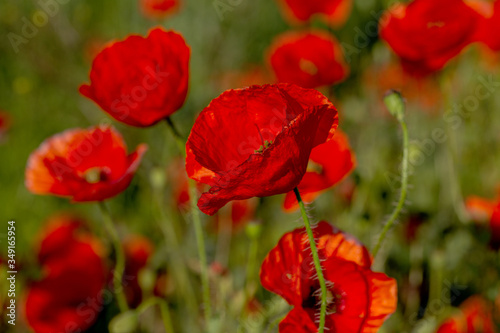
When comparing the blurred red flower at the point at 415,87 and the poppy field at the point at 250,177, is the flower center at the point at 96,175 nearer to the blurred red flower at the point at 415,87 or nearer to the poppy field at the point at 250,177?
the poppy field at the point at 250,177

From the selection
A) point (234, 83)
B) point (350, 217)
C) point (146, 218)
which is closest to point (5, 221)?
point (146, 218)

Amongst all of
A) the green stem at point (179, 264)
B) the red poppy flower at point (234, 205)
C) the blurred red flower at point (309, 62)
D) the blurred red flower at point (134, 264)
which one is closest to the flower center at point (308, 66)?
the blurred red flower at point (309, 62)

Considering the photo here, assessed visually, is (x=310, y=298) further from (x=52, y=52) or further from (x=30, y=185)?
(x=52, y=52)

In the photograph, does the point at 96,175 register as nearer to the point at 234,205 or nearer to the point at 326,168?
the point at 326,168

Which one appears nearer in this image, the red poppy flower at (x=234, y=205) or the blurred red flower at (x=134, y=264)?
the blurred red flower at (x=134, y=264)

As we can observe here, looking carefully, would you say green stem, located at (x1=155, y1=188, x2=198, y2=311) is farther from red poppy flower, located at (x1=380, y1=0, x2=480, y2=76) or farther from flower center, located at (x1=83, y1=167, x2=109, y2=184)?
red poppy flower, located at (x1=380, y1=0, x2=480, y2=76)

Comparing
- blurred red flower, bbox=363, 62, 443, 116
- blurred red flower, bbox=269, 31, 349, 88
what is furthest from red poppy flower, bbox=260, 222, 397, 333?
blurred red flower, bbox=363, 62, 443, 116
